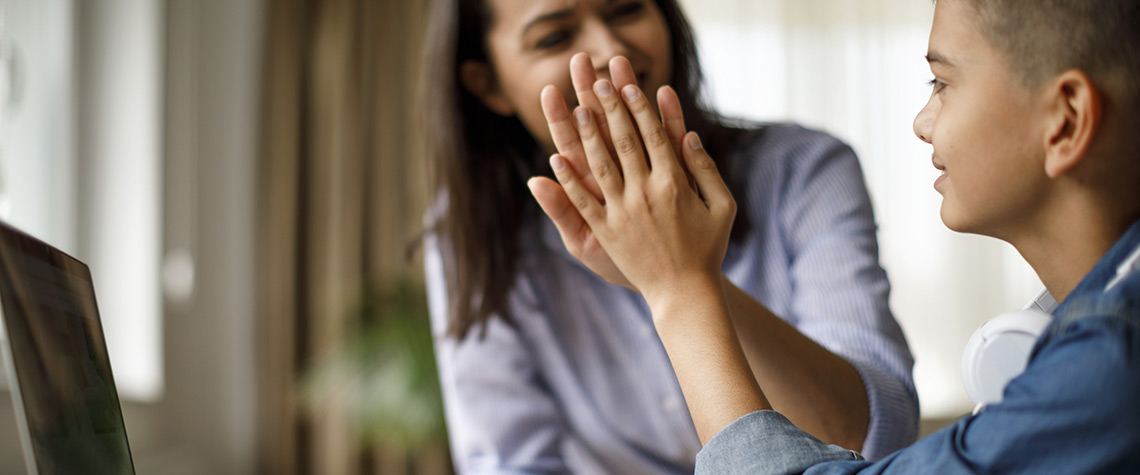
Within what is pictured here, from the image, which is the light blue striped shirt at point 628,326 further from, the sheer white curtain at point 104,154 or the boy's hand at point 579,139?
the sheer white curtain at point 104,154

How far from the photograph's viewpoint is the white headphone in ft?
1.55

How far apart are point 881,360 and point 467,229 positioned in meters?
0.61

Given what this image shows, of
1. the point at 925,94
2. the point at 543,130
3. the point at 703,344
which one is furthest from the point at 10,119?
the point at 925,94

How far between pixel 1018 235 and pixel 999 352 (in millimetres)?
121

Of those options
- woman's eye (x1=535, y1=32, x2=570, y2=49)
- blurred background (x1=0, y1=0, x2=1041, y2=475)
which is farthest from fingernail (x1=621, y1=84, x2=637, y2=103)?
blurred background (x1=0, y1=0, x2=1041, y2=475)

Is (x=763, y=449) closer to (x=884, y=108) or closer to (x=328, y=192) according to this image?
(x=328, y=192)

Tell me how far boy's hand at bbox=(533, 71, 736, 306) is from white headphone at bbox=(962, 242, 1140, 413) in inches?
7.5

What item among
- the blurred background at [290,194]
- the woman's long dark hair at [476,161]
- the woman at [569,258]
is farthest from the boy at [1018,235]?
the blurred background at [290,194]

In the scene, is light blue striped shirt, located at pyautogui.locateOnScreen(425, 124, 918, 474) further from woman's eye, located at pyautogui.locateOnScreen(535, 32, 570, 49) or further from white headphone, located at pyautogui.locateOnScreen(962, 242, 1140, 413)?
white headphone, located at pyautogui.locateOnScreen(962, 242, 1140, 413)

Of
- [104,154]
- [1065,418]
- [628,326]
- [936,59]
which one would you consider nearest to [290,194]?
[104,154]

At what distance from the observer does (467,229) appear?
4.01 ft

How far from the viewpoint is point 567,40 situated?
1058mm

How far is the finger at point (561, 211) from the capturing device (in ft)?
2.28

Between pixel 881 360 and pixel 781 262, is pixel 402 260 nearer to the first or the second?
pixel 781 262
